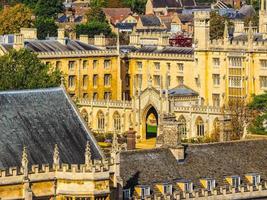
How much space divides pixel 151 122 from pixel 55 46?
13980mm

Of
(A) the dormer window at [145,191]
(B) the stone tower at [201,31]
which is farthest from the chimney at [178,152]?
(B) the stone tower at [201,31]

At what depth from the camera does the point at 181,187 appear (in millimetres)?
77312

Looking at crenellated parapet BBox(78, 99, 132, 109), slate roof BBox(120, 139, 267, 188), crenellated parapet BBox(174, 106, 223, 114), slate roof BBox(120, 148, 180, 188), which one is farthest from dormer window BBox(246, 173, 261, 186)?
crenellated parapet BBox(78, 99, 132, 109)

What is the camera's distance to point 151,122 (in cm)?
15112

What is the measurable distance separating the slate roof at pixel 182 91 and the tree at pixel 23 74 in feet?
80.3

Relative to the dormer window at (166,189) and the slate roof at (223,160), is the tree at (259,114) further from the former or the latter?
the dormer window at (166,189)

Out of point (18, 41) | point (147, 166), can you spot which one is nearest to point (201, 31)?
point (18, 41)

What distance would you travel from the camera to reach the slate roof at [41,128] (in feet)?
234

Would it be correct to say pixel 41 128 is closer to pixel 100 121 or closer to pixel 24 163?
pixel 24 163

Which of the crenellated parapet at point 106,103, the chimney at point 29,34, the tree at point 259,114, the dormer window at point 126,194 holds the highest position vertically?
the chimney at point 29,34

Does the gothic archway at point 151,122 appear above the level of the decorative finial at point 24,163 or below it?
above

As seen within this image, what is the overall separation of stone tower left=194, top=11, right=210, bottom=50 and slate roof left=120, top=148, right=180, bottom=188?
73.8 m

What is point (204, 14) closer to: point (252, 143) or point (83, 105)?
point (83, 105)

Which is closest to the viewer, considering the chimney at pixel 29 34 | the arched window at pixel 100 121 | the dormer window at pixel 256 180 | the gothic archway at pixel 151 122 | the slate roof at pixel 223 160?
the slate roof at pixel 223 160
